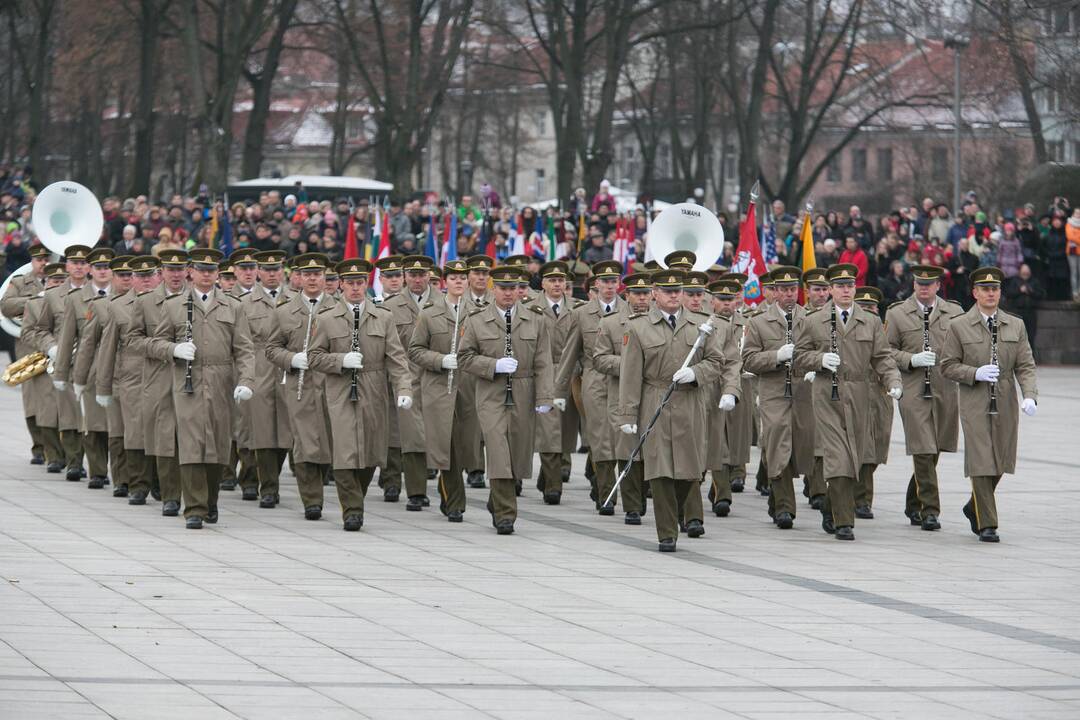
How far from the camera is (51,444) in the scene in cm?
1823

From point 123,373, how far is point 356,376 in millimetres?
2255

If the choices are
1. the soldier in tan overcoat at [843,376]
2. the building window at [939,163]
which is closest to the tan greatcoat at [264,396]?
the soldier in tan overcoat at [843,376]

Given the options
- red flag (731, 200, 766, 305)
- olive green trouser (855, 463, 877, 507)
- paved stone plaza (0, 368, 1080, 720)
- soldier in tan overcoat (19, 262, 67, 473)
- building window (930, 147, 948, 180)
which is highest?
building window (930, 147, 948, 180)

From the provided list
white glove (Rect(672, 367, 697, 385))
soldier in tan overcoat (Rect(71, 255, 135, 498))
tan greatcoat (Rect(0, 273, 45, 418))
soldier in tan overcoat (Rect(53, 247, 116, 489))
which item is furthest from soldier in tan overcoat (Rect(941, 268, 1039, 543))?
tan greatcoat (Rect(0, 273, 45, 418))

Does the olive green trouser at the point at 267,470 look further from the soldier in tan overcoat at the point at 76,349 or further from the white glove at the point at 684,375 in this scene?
the white glove at the point at 684,375

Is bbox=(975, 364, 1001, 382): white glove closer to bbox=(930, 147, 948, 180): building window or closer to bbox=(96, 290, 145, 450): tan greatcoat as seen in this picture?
bbox=(96, 290, 145, 450): tan greatcoat

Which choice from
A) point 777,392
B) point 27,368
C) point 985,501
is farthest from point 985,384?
point 27,368

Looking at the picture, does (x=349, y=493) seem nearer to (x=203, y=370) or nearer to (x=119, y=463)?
(x=203, y=370)

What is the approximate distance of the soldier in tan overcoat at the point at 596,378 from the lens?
15.6 m

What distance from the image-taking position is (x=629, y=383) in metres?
13.6

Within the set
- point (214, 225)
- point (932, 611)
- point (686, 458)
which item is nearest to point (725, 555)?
point (686, 458)

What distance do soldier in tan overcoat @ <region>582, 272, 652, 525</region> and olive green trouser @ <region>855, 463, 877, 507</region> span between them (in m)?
1.76

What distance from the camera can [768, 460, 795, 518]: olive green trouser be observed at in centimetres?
1495

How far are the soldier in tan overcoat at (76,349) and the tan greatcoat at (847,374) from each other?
6.05 meters
